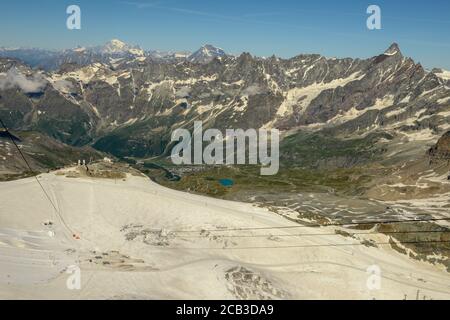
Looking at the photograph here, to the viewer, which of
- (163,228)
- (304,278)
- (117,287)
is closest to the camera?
(117,287)

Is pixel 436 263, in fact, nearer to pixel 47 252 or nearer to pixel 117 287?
pixel 117 287

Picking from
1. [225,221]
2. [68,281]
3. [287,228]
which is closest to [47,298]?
[68,281]

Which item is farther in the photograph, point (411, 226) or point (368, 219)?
point (368, 219)

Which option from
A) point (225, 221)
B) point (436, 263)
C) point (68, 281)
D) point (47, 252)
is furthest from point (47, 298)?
point (436, 263)

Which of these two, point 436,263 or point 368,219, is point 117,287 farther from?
point 368,219
